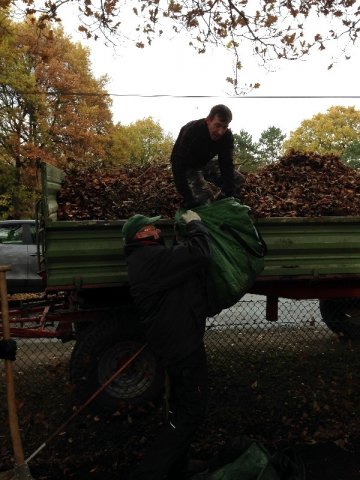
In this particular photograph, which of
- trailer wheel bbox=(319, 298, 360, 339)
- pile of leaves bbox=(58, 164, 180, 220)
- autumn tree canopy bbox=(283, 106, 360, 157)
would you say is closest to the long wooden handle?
pile of leaves bbox=(58, 164, 180, 220)

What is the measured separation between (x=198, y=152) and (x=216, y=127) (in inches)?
11.4

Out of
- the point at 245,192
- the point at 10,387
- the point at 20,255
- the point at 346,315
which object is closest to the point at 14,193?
the point at 20,255

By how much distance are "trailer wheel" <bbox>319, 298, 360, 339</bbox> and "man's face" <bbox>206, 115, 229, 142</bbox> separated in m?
2.41

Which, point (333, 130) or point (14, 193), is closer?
point (14, 193)

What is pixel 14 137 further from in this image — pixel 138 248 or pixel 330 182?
pixel 138 248

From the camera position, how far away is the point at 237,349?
5.91 m

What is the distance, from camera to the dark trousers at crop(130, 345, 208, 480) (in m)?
2.86

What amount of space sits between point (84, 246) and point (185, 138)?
4.11 feet

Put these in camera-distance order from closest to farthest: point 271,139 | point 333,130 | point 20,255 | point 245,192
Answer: point 245,192 < point 20,255 < point 333,130 < point 271,139

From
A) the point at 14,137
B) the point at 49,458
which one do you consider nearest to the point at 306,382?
the point at 49,458

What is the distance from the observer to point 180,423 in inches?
115

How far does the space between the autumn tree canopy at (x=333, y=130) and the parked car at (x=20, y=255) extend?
132 ft

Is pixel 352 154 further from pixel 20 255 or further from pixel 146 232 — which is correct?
pixel 146 232

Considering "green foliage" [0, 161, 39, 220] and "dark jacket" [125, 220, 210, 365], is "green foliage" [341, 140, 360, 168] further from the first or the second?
"dark jacket" [125, 220, 210, 365]
